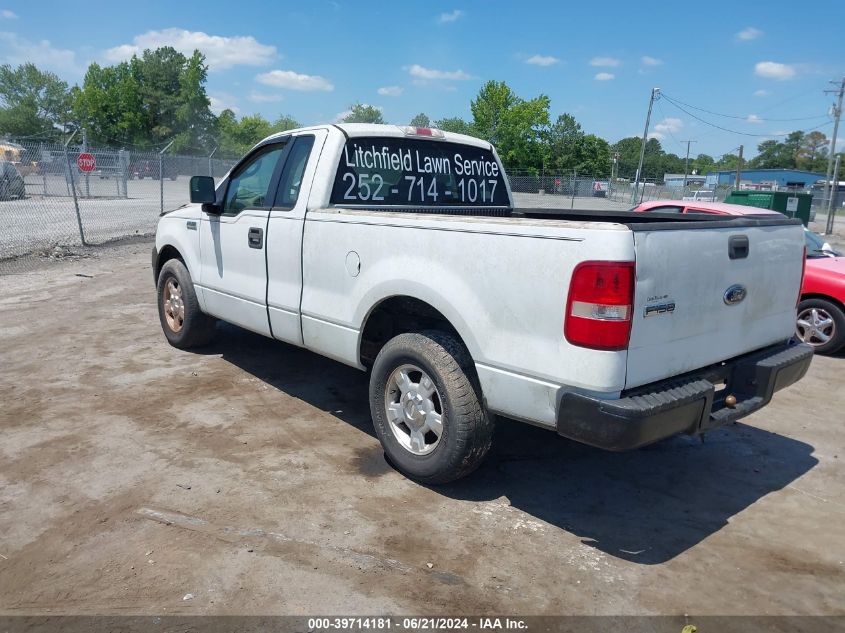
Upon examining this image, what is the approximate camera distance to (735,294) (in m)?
3.42

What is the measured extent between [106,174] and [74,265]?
1357 cm

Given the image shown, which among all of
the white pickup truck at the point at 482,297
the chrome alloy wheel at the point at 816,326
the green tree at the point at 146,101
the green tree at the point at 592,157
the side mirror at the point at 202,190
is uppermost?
the green tree at the point at 146,101

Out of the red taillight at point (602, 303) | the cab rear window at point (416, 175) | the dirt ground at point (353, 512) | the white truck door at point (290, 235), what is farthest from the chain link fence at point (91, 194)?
the red taillight at point (602, 303)

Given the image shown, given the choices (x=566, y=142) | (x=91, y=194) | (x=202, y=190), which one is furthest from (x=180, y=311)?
(x=566, y=142)

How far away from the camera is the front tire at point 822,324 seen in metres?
7.11

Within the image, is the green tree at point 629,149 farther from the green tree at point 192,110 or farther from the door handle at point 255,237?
the door handle at point 255,237

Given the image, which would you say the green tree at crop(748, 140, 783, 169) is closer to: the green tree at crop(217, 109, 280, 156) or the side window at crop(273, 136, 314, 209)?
the green tree at crop(217, 109, 280, 156)

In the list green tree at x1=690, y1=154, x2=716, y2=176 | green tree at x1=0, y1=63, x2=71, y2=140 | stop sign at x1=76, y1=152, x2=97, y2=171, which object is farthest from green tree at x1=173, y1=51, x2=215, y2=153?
green tree at x1=690, y1=154, x2=716, y2=176

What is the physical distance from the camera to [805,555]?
3293mm

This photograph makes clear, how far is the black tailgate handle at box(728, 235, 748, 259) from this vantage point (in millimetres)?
3338

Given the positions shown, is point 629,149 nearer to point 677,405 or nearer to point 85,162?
point 85,162

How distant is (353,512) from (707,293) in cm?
219

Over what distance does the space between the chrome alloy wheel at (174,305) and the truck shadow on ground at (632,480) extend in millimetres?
1547

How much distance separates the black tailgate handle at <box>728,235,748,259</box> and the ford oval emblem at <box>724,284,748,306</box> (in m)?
0.16
